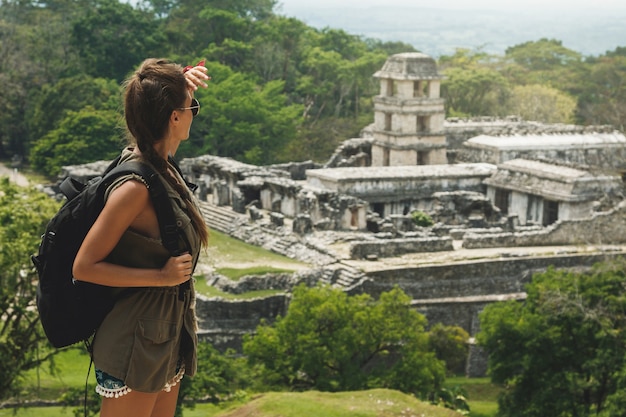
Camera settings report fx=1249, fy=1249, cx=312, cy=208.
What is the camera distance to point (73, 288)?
23.3 ft

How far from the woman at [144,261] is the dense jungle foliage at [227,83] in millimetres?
44353

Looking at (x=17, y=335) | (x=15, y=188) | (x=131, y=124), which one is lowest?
(x=17, y=335)

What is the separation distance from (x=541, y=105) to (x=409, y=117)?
2386 cm

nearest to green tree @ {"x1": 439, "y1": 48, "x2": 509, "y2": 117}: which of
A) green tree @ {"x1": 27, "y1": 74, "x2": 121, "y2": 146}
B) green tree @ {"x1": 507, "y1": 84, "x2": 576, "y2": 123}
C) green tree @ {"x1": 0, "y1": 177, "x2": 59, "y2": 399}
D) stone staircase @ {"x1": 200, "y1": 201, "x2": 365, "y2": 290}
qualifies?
green tree @ {"x1": 507, "y1": 84, "x2": 576, "y2": 123}

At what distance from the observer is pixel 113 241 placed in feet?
23.0

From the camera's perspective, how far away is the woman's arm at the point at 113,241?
6.96 metres

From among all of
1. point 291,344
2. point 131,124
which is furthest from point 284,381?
point 131,124

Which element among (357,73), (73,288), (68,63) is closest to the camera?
(73,288)

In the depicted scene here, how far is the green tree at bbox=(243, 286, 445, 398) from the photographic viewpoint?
28219 mm

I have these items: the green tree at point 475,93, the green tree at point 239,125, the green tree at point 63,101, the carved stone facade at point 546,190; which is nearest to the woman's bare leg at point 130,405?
the carved stone facade at point 546,190

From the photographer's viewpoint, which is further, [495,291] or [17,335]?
[495,291]

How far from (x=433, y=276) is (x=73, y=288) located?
95.3 feet

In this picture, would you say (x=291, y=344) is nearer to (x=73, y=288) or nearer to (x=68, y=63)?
(x=73, y=288)

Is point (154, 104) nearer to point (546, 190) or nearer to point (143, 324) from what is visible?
point (143, 324)
